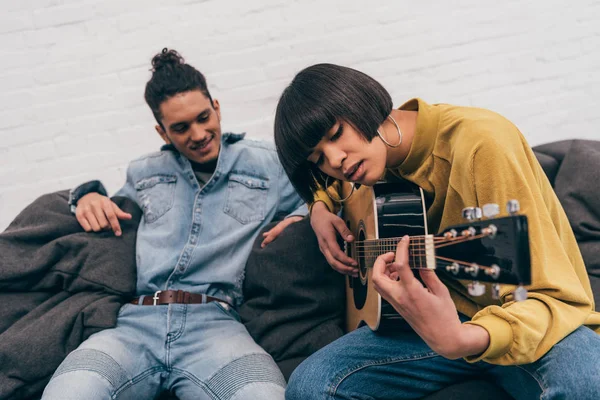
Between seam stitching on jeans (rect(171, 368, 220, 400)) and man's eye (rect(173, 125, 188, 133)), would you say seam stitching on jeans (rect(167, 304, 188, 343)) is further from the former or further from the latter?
man's eye (rect(173, 125, 188, 133))

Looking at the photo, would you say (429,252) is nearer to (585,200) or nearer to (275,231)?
(275,231)

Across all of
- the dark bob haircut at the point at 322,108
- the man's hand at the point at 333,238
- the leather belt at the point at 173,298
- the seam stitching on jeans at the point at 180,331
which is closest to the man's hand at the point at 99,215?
the leather belt at the point at 173,298

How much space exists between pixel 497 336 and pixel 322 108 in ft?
2.05

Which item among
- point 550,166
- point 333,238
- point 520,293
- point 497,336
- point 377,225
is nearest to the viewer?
point 520,293

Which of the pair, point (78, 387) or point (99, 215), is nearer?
point (78, 387)

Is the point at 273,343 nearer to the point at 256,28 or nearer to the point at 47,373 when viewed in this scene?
the point at 47,373

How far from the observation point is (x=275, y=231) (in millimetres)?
1805

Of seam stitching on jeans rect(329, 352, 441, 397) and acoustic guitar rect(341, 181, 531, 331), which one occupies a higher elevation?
acoustic guitar rect(341, 181, 531, 331)

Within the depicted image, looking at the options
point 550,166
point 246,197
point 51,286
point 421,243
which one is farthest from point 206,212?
point 550,166

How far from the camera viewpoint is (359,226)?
158cm

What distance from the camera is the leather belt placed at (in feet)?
5.70

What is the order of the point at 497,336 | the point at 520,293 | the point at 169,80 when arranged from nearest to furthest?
the point at 520,293, the point at 497,336, the point at 169,80

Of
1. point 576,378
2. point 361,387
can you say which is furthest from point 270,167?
point 576,378

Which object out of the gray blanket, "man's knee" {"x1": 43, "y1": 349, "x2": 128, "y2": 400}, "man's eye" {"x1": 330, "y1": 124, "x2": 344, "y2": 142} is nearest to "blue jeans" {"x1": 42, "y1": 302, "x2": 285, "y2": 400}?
"man's knee" {"x1": 43, "y1": 349, "x2": 128, "y2": 400}
